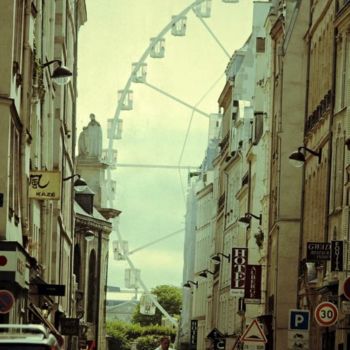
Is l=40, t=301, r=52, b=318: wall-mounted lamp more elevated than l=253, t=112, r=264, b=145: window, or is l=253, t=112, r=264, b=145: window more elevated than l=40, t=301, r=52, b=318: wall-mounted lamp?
l=253, t=112, r=264, b=145: window

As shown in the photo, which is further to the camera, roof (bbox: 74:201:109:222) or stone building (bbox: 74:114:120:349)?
stone building (bbox: 74:114:120:349)

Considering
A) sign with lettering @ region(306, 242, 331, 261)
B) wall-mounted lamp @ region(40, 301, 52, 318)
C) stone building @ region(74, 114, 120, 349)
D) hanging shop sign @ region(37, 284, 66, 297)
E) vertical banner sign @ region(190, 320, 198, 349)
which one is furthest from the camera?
vertical banner sign @ region(190, 320, 198, 349)

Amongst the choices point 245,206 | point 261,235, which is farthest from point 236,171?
point 261,235

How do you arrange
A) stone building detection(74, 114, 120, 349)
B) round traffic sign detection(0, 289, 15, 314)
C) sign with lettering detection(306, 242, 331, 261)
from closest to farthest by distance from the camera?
round traffic sign detection(0, 289, 15, 314) → sign with lettering detection(306, 242, 331, 261) → stone building detection(74, 114, 120, 349)

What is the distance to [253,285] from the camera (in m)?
77.4

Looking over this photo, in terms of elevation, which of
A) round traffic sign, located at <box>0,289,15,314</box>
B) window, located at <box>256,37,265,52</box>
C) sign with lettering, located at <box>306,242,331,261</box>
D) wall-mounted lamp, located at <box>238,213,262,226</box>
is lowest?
round traffic sign, located at <box>0,289,15,314</box>

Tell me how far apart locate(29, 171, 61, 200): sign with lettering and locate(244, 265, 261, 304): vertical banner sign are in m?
31.3

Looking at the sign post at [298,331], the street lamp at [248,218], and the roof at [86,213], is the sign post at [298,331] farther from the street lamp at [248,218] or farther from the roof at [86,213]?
the roof at [86,213]

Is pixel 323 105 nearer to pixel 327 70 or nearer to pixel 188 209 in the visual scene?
pixel 327 70

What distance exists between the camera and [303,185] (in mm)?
66000

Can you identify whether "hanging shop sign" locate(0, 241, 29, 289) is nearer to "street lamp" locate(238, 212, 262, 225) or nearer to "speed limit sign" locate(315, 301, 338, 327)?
"speed limit sign" locate(315, 301, 338, 327)

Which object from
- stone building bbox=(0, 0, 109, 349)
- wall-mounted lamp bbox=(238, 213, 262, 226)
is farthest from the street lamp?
stone building bbox=(0, 0, 109, 349)

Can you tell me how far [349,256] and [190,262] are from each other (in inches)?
4307

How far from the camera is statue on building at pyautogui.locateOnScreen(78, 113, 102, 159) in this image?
5837 inches
